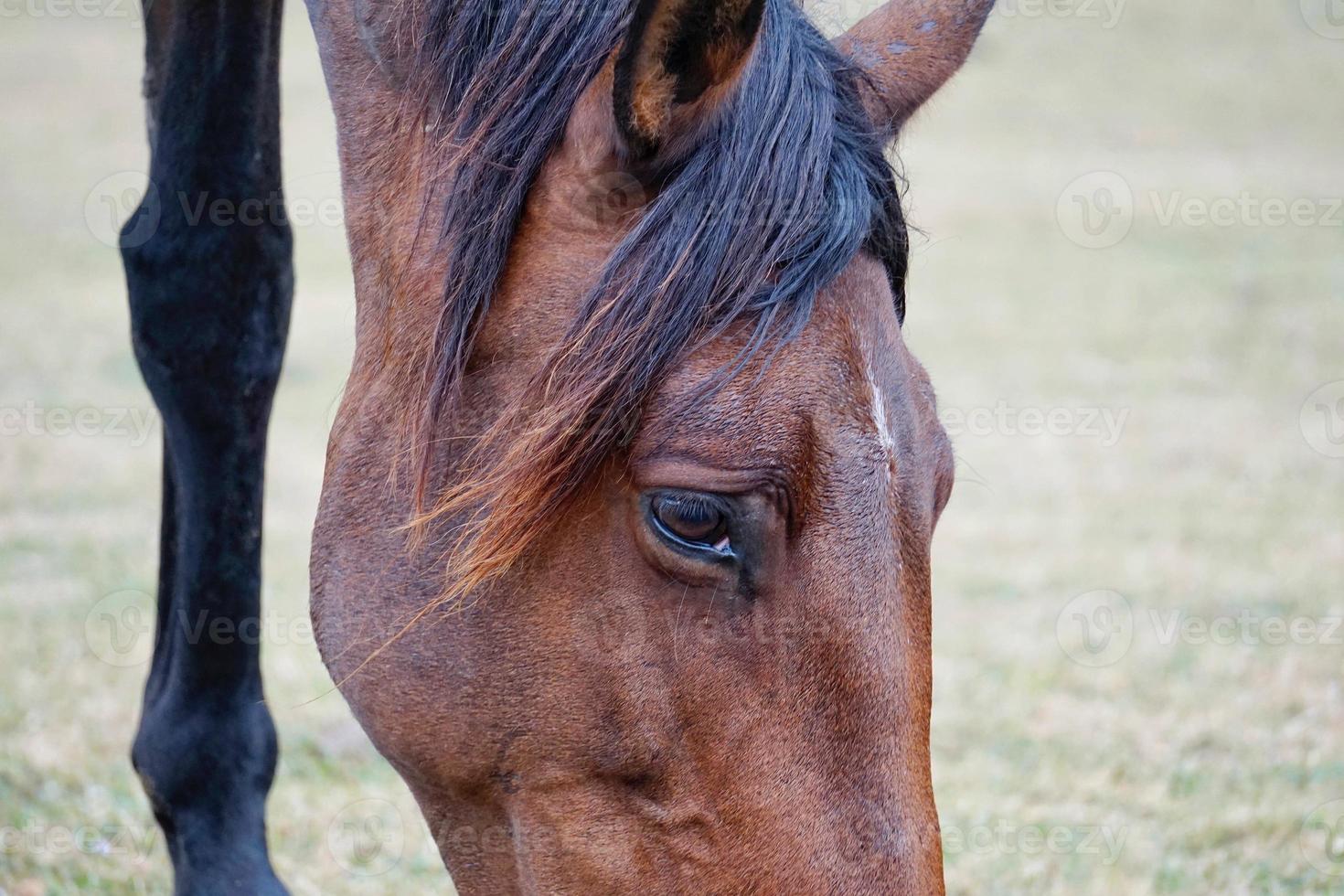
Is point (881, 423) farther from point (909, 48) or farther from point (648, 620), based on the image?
point (909, 48)

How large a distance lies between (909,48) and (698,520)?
0.98m

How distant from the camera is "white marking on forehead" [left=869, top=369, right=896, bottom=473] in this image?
5.46 feet

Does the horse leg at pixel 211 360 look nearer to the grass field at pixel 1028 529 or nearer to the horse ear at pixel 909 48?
the grass field at pixel 1028 529

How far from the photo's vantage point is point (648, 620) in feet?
5.40

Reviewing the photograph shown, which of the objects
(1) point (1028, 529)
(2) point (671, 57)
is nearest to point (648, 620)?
(2) point (671, 57)

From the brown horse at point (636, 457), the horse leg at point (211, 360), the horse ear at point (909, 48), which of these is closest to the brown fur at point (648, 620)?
the brown horse at point (636, 457)

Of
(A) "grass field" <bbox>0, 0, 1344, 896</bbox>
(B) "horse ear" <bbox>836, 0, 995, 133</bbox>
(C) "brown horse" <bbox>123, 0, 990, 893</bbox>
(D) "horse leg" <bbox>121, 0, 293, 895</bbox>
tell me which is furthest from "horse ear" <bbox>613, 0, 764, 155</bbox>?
(D) "horse leg" <bbox>121, 0, 293, 895</bbox>

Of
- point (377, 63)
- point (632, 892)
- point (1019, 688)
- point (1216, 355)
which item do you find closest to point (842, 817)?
point (632, 892)

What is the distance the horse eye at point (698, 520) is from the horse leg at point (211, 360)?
1357 millimetres

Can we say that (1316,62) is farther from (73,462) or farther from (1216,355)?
(73,462)

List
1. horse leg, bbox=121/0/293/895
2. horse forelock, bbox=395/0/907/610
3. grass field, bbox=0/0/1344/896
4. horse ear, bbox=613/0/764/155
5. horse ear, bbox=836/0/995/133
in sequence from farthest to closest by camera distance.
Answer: grass field, bbox=0/0/1344/896, horse leg, bbox=121/0/293/895, horse ear, bbox=836/0/995/133, horse forelock, bbox=395/0/907/610, horse ear, bbox=613/0/764/155

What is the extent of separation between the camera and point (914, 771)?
1.60 meters

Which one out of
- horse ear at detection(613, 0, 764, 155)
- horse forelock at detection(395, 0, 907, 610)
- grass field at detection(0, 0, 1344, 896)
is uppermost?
horse ear at detection(613, 0, 764, 155)

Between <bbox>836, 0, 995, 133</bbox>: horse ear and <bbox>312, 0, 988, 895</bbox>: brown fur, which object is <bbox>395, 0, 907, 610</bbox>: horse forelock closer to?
<bbox>312, 0, 988, 895</bbox>: brown fur
